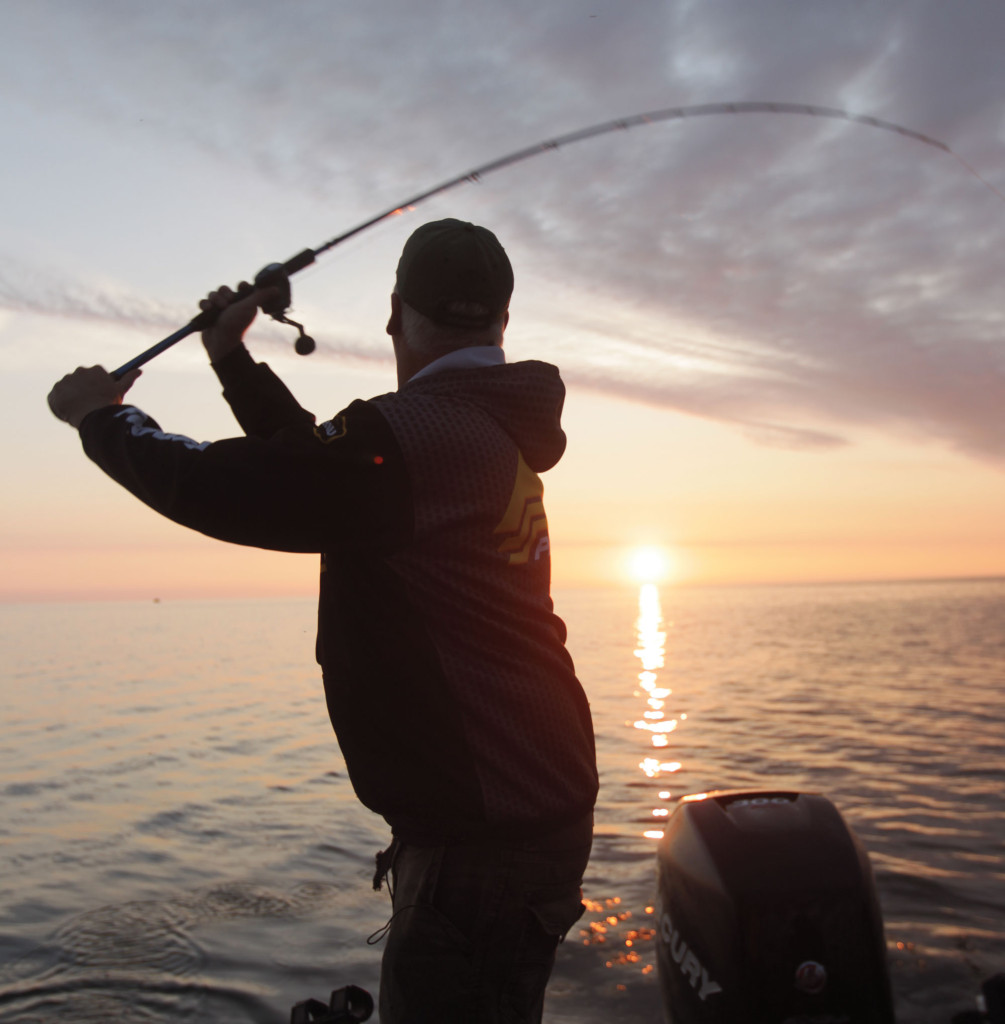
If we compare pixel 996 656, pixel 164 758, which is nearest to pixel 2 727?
pixel 164 758

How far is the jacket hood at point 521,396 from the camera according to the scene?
206 centimetres

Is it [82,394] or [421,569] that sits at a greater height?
[82,394]

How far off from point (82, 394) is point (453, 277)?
3.04 ft

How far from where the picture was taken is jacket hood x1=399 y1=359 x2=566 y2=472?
6.76 feet

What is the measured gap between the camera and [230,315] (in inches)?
92.3

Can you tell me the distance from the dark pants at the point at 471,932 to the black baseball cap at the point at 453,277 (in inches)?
49.3

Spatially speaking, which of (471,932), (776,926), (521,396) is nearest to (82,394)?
(521,396)

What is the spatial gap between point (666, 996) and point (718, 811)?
689mm

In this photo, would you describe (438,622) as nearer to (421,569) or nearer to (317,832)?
(421,569)

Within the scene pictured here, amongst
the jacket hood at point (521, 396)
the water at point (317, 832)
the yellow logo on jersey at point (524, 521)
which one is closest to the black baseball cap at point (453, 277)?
the jacket hood at point (521, 396)

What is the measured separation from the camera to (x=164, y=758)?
1381 cm

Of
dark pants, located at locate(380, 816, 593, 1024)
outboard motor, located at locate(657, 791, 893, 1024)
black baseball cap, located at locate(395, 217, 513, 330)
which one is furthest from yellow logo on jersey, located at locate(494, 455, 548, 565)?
outboard motor, located at locate(657, 791, 893, 1024)

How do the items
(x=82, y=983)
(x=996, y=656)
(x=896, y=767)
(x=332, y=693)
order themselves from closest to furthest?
(x=332, y=693)
(x=82, y=983)
(x=896, y=767)
(x=996, y=656)

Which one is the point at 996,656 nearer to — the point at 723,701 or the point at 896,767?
the point at 723,701
